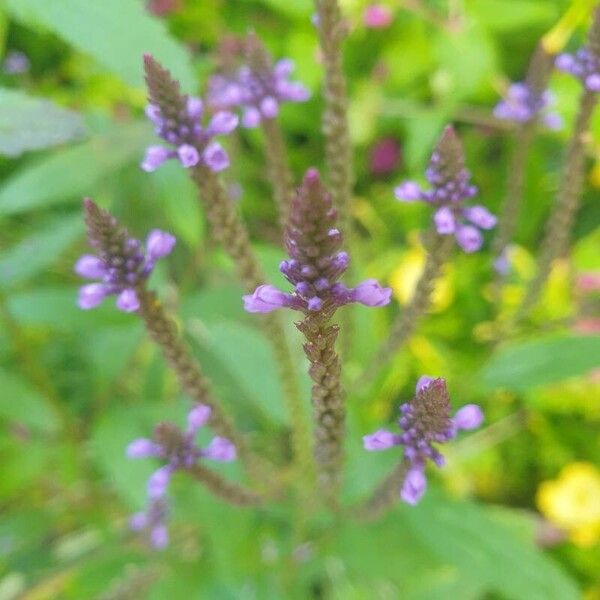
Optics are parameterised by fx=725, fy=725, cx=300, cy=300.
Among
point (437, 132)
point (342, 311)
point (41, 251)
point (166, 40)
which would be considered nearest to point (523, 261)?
point (437, 132)

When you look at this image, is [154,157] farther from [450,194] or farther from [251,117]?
[450,194]

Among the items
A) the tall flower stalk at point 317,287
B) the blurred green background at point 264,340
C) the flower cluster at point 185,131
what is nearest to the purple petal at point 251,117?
the blurred green background at point 264,340

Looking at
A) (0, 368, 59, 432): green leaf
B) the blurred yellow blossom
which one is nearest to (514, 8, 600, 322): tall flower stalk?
(0, 368, 59, 432): green leaf

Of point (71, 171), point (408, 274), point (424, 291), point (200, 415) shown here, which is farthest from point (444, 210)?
point (408, 274)

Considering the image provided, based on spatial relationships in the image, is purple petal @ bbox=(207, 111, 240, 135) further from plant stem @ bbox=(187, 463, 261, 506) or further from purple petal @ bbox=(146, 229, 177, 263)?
plant stem @ bbox=(187, 463, 261, 506)

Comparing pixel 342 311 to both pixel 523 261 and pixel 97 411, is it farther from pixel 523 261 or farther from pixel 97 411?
pixel 523 261
